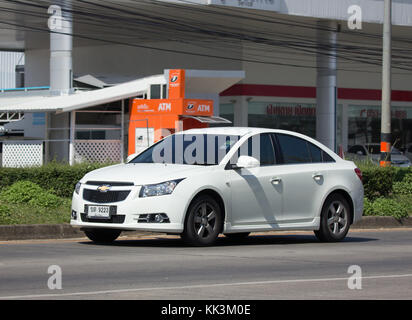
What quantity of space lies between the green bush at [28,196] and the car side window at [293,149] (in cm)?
477

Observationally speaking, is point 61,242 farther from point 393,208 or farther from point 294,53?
point 294,53

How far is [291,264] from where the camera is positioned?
11227mm

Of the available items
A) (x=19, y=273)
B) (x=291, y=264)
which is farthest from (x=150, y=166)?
(x=19, y=273)

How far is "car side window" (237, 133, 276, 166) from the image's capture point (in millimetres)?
13586

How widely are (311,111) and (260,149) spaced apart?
40.0 m

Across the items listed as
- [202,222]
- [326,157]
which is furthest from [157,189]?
[326,157]

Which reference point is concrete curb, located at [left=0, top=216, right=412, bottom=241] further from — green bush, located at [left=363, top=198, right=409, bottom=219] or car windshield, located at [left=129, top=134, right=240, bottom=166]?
green bush, located at [left=363, top=198, right=409, bottom=219]

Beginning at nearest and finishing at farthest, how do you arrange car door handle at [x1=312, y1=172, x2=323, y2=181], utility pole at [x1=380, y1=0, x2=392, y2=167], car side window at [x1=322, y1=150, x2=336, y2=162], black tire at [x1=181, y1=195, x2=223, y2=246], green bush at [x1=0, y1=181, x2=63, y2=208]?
black tire at [x1=181, y1=195, x2=223, y2=246], car door handle at [x1=312, y1=172, x2=323, y2=181], car side window at [x1=322, y1=150, x2=336, y2=162], green bush at [x1=0, y1=181, x2=63, y2=208], utility pole at [x1=380, y1=0, x2=392, y2=167]

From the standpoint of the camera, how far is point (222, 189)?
1290cm

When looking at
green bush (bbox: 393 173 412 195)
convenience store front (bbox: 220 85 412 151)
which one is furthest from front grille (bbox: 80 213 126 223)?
convenience store front (bbox: 220 85 412 151)

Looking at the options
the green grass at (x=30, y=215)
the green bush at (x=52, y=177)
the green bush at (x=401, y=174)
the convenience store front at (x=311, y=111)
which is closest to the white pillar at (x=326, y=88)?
the convenience store front at (x=311, y=111)

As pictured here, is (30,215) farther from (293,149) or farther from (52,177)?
(293,149)

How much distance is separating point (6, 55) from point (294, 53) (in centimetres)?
2567

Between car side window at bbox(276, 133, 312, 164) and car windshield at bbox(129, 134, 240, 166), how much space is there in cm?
81
